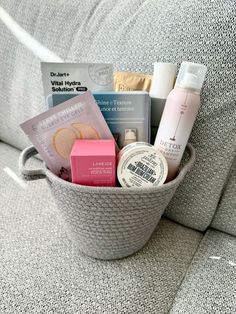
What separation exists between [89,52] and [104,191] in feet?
1.00

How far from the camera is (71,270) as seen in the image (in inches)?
17.6

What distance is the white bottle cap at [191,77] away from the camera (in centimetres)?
37

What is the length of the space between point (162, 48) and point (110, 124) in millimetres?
156

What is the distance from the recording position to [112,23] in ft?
1.74

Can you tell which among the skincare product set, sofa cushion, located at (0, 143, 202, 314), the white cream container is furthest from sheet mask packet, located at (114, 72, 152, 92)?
sofa cushion, located at (0, 143, 202, 314)

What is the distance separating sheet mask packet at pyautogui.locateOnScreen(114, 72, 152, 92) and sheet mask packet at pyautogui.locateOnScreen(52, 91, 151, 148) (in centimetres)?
7

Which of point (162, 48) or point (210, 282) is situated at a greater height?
point (162, 48)

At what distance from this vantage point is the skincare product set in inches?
14.2

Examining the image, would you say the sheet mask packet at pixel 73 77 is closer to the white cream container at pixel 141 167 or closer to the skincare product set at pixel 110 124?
the skincare product set at pixel 110 124

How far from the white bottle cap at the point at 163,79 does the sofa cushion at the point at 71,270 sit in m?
0.25

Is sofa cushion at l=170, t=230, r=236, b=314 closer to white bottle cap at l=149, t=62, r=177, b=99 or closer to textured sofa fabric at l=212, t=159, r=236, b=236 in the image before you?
textured sofa fabric at l=212, t=159, r=236, b=236

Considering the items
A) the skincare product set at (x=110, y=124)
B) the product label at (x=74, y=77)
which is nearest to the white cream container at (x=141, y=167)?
the skincare product set at (x=110, y=124)

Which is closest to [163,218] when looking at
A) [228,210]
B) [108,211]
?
[228,210]

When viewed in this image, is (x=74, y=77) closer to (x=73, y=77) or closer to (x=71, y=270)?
(x=73, y=77)
